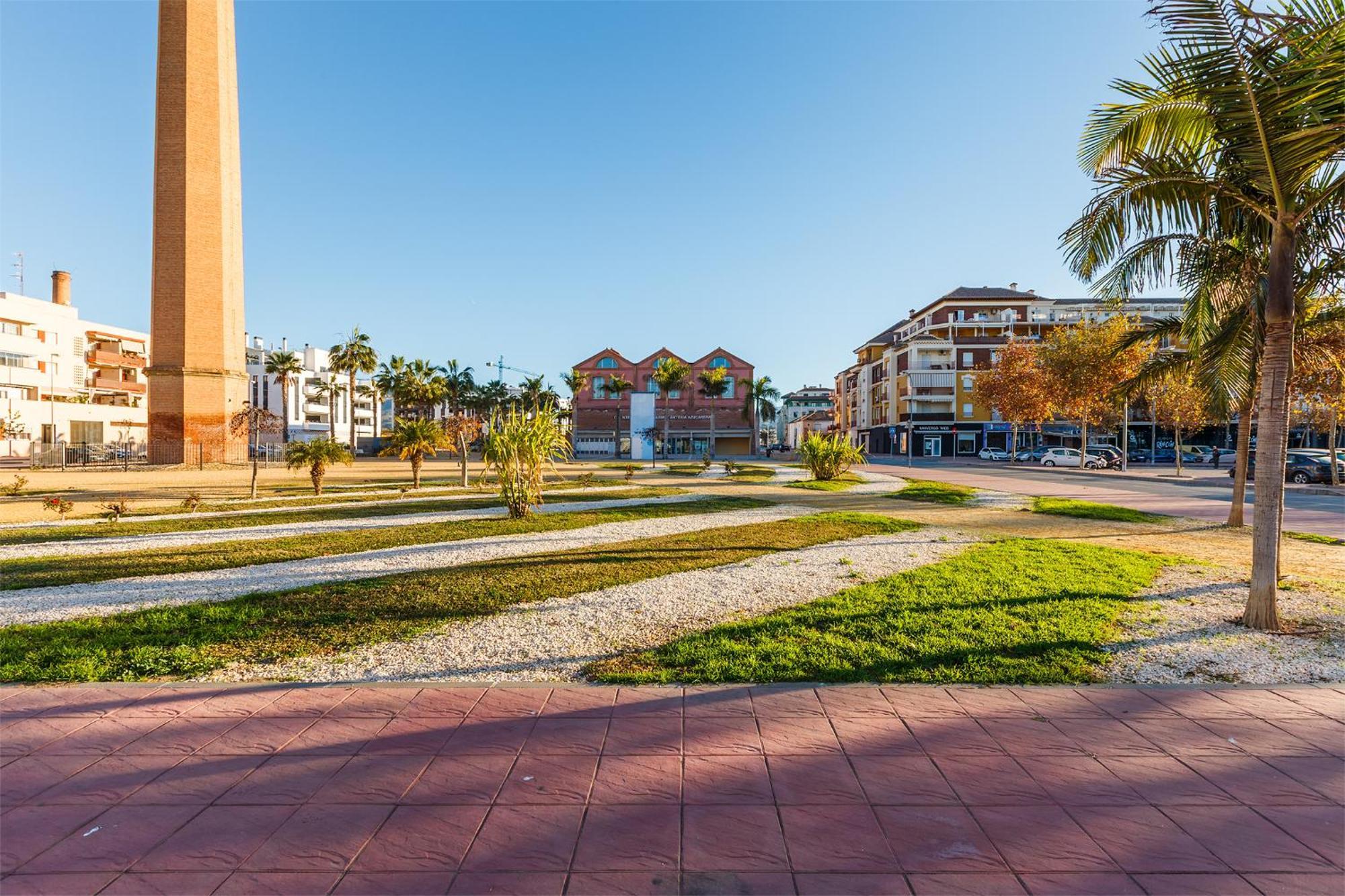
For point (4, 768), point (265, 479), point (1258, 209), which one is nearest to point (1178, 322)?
point (1258, 209)

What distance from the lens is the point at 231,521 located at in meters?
13.3

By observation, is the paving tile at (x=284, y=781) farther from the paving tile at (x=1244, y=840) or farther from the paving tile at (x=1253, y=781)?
the paving tile at (x=1253, y=781)

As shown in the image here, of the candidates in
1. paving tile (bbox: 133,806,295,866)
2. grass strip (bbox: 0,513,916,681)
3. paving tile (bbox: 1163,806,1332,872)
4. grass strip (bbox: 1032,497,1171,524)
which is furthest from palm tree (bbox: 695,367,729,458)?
paving tile (bbox: 133,806,295,866)

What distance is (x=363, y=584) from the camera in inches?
292

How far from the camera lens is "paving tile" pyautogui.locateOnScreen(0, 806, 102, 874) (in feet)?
8.66

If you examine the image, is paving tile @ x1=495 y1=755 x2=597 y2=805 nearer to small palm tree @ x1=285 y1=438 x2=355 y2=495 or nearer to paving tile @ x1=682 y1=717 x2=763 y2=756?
paving tile @ x1=682 y1=717 x2=763 y2=756

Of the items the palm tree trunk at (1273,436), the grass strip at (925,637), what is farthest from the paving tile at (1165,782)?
the palm tree trunk at (1273,436)

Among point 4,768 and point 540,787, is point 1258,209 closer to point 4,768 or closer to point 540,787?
point 540,787

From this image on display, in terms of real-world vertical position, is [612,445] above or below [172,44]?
below

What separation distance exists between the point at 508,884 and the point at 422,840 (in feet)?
1.71

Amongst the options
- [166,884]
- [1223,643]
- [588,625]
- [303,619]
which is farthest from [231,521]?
[1223,643]

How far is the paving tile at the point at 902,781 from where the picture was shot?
3045mm

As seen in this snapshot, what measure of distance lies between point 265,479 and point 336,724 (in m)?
28.0

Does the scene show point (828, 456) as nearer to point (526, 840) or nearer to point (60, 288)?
point (526, 840)
